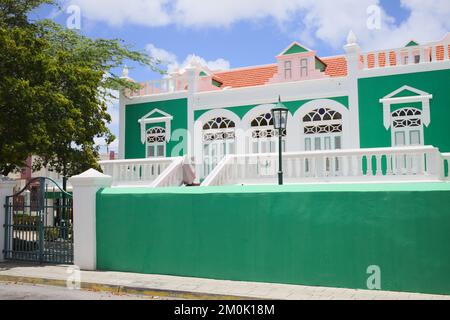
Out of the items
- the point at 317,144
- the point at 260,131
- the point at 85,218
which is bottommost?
the point at 85,218

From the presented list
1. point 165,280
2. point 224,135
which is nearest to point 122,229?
point 165,280

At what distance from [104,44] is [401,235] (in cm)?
1448

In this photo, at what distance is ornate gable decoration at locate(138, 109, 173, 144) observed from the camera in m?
19.0

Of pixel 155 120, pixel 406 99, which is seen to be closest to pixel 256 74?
pixel 155 120

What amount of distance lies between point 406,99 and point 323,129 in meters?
2.90

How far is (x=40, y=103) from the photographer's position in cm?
1123

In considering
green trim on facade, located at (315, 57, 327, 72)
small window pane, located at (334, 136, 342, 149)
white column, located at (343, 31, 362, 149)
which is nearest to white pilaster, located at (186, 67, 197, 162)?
green trim on facade, located at (315, 57, 327, 72)

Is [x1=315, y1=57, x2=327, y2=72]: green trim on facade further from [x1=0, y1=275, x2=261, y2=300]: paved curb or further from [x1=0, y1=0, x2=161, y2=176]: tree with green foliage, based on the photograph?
[x1=0, y1=275, x2=261, y2=300]: paved curb

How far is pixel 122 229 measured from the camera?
9.56 metres

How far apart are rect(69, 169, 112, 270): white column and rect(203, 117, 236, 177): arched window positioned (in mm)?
8116

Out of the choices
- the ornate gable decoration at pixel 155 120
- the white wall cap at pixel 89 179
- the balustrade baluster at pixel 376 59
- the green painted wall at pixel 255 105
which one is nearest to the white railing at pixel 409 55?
the balustrade baluster at pixel 376 59

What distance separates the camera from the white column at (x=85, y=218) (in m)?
9.75

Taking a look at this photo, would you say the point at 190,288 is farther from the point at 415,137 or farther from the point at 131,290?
the point at 415,137
